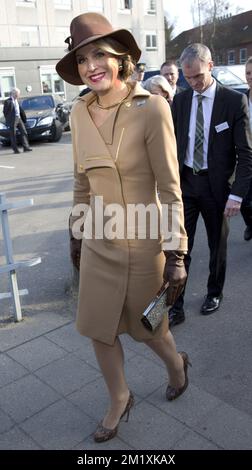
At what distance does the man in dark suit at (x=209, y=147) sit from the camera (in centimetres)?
331

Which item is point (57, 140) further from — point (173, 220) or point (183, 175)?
point (173, 220)

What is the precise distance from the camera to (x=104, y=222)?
2270 millimetres

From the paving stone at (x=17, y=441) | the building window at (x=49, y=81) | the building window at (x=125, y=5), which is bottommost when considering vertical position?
the paving stone at (x=17, y=441)

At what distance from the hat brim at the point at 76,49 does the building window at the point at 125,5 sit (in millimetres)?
37593

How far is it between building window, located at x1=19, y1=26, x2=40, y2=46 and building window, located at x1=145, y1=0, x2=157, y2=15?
11.4 metres

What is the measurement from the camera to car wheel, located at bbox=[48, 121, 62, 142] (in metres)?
15.4

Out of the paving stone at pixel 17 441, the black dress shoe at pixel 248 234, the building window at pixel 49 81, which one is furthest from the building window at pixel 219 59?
the paving stone at pixel 17 441

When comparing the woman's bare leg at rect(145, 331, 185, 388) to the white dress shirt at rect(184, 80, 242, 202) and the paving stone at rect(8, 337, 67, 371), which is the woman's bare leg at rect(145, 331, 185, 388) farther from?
the white dress shirt at rect(184, 80, 242, 202)

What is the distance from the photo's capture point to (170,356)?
8.48 ft

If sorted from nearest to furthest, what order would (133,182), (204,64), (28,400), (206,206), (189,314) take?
(133,182)
(28,400)
(204,64)
(206,206)
(189,314)

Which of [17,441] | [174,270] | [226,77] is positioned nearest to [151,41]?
[226,77]

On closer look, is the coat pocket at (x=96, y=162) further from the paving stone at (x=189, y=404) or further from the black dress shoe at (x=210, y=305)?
the black dress shoe at (x=210, y=305)

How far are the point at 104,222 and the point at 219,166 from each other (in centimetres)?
146

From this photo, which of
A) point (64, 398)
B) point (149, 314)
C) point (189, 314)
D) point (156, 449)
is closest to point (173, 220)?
point (149, 314)
